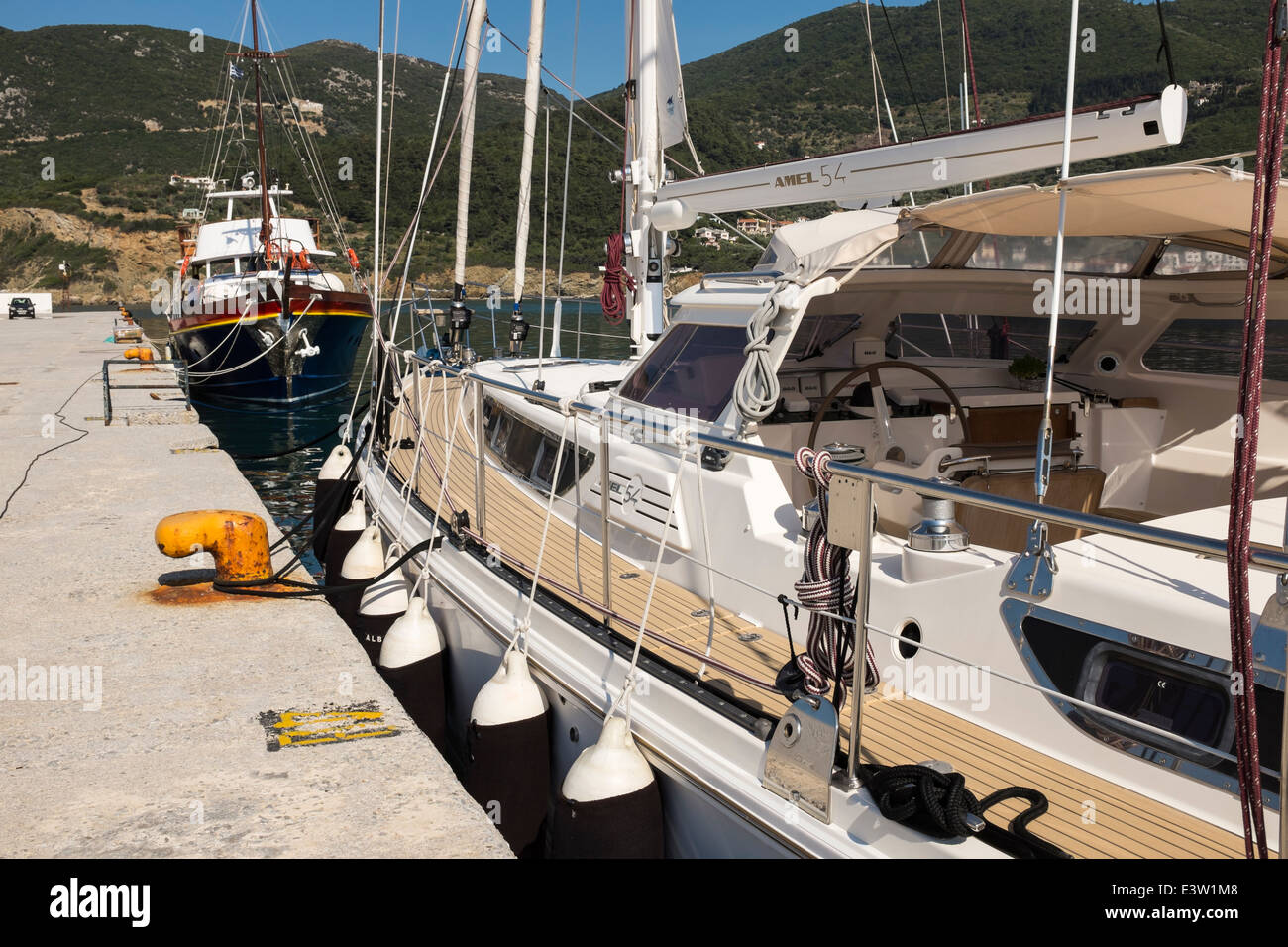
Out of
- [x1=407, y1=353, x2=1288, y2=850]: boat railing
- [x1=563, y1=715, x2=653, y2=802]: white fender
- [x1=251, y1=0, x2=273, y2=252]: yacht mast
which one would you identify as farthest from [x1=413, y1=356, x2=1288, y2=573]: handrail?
[x1=251, y1=0, x2=273, y2=252]: yacht mast

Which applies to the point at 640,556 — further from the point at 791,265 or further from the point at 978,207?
the point at 978,207

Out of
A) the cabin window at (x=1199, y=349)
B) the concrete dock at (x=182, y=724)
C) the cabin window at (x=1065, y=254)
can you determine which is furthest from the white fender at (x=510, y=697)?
the cabin window at (x=1199, y=349)

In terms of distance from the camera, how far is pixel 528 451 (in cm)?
584

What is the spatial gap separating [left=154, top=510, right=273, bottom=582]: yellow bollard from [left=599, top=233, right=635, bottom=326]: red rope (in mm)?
3428

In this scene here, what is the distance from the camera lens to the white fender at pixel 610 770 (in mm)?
3020

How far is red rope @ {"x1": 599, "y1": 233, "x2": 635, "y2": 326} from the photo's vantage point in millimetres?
7590

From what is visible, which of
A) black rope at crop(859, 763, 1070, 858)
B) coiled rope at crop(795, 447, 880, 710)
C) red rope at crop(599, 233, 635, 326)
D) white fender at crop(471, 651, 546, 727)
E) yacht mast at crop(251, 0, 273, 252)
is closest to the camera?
black rope at crop(859, 763, 1070, 858)

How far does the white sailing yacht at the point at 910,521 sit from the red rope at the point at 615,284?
2.51 feet

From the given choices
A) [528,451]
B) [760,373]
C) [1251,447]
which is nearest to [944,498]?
[1251,447]

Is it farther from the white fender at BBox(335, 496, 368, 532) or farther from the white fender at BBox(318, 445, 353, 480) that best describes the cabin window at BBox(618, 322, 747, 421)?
the white fender at BBox(318, 445, 353, 480)

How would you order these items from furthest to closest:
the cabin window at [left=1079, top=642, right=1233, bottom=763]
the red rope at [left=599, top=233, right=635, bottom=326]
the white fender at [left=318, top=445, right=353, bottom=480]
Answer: the white fender at [left=318, top=445, right=353, bottom=480] < the red rope at [left=599, top=233, right=635, bottom=326] < the cabin window at [left=1079, top=642, right=1233, bottom=763]

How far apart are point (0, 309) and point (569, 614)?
1606 inches

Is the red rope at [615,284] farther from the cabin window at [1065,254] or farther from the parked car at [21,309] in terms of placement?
the parked car at [21,309]

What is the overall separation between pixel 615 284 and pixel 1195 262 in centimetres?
416
